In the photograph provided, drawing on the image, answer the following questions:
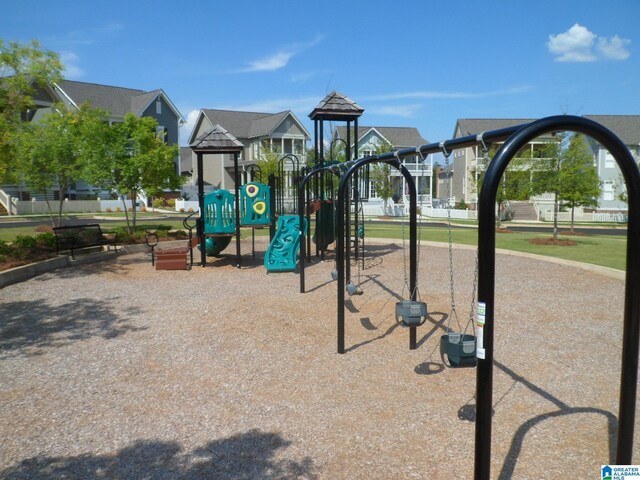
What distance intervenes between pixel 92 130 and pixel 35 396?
1482cm

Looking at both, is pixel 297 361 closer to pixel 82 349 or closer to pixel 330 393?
pixel 330 393

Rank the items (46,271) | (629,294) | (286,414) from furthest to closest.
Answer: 1. (46,271)
2. (286,414)
3. (629,294)

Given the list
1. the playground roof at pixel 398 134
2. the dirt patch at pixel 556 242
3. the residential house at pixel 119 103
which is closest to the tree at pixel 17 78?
the dirt patch at pixel 556 242

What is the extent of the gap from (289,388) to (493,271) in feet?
9.91

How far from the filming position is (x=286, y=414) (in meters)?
4.71

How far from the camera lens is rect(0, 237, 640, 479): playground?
12.8 feet

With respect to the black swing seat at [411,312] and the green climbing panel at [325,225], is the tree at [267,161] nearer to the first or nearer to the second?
the green climbing panel at [325,225]

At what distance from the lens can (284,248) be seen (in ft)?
42.6

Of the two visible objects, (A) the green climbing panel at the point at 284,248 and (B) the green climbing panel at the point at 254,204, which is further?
(B) the green climbing panel at the point at 254,204

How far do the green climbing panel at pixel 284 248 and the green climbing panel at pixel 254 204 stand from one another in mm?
1173

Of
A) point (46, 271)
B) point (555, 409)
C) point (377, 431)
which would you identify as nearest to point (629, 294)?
point (555, 409)

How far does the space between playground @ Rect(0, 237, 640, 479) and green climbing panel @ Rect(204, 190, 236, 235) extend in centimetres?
373

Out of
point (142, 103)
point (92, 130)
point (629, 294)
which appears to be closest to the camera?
point (629, 294)

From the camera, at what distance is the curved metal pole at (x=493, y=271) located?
2.95 meters
